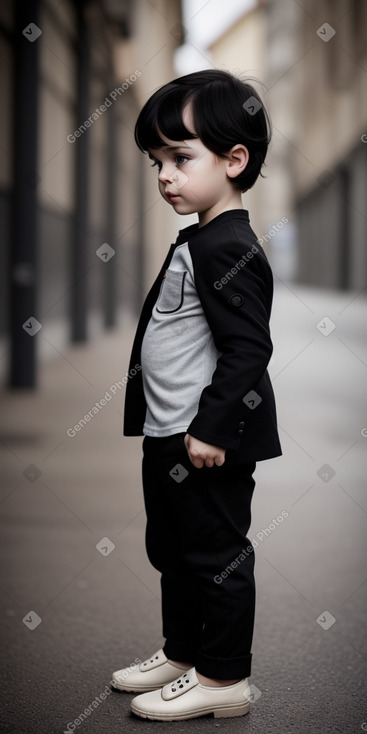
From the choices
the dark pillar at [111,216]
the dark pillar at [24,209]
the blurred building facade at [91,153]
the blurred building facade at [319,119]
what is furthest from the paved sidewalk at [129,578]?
the blurred building facade at [319,119]

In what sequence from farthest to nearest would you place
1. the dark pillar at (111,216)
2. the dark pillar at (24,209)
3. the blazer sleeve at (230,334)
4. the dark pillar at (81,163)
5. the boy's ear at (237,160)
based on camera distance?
1. the dark pillar at (111,216)
2. the dark pillar at (81,163)
3. the dark pillar at (24,209)
4. the boy's ear at (237,160)
5. the blazer sleeve at (230,334)

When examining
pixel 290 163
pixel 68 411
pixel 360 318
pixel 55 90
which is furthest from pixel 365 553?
pixel 290 163

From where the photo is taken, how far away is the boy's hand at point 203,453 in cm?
204

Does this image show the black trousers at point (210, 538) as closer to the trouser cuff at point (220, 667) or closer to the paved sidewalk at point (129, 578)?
the trouser cuff at point (220, 667)

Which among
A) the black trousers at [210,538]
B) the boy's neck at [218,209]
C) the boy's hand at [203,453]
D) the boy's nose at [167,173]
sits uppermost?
the boy's nose at [167,173]

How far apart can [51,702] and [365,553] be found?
5.97ft

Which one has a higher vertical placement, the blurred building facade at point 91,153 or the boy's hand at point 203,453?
the blurred building facade at point 91,153

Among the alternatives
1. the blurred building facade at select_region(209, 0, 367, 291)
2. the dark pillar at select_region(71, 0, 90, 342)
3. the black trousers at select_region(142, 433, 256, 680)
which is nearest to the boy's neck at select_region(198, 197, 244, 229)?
the black trousers at select_region(142, 433, 256, 680)

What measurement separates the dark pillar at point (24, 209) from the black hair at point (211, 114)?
21.0 ft

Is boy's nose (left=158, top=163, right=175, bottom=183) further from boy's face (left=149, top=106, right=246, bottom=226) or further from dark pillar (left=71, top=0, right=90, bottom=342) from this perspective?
dark pillar (left=71, top=0, right=90, bottom=342)

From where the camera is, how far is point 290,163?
214ft

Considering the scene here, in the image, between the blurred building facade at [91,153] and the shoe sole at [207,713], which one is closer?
the shoe sole at [207,713]

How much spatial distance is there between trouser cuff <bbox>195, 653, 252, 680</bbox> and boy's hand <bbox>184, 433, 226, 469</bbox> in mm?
502

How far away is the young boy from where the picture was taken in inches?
81.0
